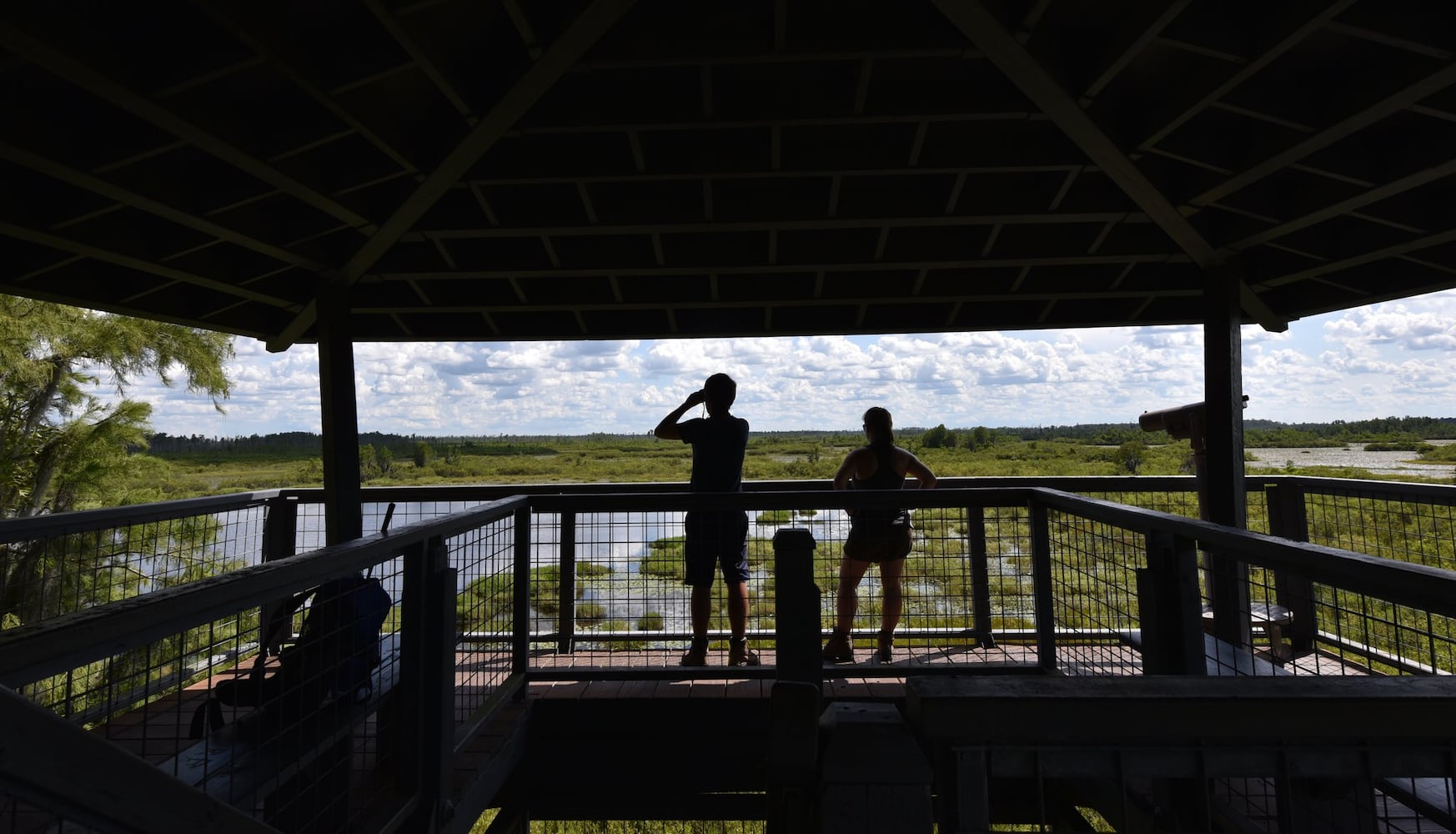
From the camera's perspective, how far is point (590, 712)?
12.2 ft

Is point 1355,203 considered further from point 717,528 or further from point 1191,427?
point 717,528

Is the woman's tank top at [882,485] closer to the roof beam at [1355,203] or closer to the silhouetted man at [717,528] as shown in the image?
the silhouetted man at [717,528]

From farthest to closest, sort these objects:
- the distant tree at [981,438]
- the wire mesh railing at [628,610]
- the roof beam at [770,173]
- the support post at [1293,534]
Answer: the distant tree at [981,438]
the support post at [1293,534]
the roof beam at [770,173]
the wire mesh railing at [628,610]

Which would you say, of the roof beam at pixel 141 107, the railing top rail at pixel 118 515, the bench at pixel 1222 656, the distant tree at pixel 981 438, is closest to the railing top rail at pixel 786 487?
the railing top rail at pixel 118 515

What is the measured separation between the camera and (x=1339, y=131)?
2719 mm

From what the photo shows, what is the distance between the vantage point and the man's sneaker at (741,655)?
3.99 meters

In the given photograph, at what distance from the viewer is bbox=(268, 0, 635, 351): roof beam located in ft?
8.57

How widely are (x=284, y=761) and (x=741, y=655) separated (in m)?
2.44

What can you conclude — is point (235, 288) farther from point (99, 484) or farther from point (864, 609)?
point (99, 484)

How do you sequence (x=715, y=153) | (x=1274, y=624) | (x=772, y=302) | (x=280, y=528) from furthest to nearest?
1. (x=280, y=528)
2. (x=772, y=302)
3. (x=1274, y=624)
4. (x=715, y=153)

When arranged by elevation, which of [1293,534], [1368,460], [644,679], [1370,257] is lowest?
[1368,460]

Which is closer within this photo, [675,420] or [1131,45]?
[1131,45]

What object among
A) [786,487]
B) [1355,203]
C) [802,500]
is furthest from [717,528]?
[1355,203]

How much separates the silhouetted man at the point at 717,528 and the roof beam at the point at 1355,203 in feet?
9.43
